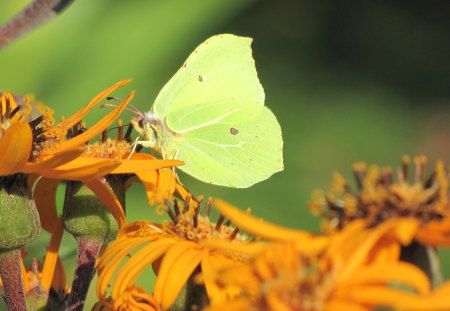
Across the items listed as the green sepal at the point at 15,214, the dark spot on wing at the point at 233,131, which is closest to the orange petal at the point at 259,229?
the green sepal at the point at 15,214

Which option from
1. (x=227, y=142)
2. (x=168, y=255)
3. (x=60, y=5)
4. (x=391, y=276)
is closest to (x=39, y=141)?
(x=60, y=5)

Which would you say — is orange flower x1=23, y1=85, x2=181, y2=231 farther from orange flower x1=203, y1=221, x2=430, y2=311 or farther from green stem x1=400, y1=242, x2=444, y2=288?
green stem x1=400, y1=242, x2=444, y2=288

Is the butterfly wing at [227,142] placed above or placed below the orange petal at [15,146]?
below

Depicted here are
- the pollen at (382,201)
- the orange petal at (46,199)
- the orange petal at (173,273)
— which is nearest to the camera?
the pollen at (382,201)

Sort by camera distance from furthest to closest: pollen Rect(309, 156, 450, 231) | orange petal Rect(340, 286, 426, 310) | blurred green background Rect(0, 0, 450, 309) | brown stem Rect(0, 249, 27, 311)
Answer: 1. blurred green background Rect(0, 0, 450, 309)
2. brown stem Rect(0, 249, 27, 311)
3. pollen Rect(309, 156, 450, 231)
4. orange petal Rect(340, 286, 426, 310)

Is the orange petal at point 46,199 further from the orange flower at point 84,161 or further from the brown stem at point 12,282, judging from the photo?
the brown stem at point 12,282

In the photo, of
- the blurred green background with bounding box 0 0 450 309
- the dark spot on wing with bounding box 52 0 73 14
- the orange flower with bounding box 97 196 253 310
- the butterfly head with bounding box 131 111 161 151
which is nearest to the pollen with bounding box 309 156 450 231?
the orange flower with bounding box 97 196 253 310
